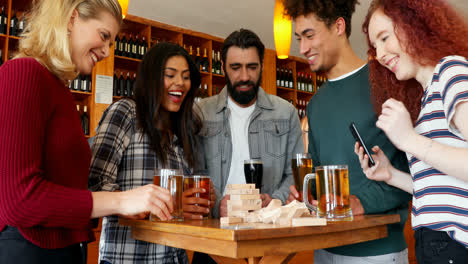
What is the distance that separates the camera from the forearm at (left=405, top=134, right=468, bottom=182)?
826mm

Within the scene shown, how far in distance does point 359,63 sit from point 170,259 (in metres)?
1.14

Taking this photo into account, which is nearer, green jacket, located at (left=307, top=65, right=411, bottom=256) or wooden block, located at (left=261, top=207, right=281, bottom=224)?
wooden block, located at (left=261, top=207, right=281, bottom=224)

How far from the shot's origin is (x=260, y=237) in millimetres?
766

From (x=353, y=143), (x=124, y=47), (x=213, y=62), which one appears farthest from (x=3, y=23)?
(x=353, y=143)

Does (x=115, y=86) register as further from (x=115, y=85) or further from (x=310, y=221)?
(x=310, y=221)

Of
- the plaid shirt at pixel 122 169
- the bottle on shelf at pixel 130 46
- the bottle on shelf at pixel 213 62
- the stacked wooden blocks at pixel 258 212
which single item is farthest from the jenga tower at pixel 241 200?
the bottle on shelf at pixel 213 62

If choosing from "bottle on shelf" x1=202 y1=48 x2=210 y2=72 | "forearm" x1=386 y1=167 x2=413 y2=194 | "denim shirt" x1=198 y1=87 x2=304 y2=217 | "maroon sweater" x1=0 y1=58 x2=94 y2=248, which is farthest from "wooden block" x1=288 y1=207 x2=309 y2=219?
"bottle on shelf" x1=202 y1=48 x2=210 y2=72

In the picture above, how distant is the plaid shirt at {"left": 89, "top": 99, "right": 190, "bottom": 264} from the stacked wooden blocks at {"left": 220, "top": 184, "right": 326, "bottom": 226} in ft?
1.62

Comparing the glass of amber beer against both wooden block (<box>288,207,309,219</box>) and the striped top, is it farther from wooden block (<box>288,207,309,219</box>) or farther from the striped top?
the striped top

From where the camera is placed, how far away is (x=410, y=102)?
1198mm

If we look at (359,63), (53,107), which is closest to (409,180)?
(359,63)

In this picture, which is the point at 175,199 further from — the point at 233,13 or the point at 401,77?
the point at 233,13

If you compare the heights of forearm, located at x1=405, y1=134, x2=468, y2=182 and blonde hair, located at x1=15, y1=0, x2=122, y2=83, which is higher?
blonde hair, located at x1=15, y1=0, x2=122, y2=83

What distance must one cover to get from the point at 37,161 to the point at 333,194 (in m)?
0.77
